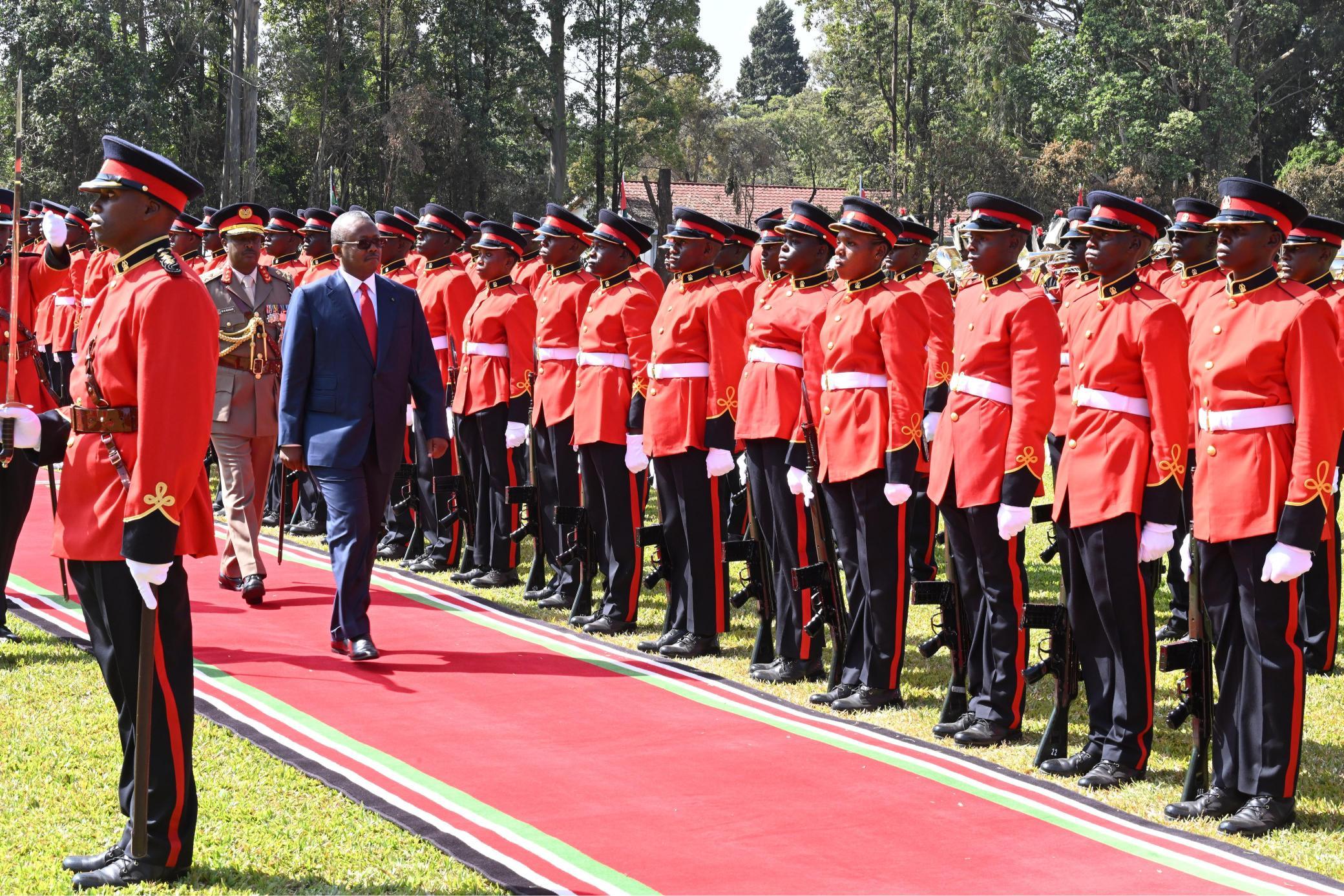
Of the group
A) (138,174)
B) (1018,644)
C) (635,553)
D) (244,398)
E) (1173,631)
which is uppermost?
(138,174)

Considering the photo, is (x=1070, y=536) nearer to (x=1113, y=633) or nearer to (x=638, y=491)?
(x=1113, y=633)

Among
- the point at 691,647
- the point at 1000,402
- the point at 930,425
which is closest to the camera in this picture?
the point at 1000,402

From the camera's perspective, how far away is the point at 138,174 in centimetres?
495

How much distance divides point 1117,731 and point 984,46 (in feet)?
122

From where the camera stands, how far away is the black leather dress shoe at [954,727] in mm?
6812

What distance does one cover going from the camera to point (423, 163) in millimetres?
35031

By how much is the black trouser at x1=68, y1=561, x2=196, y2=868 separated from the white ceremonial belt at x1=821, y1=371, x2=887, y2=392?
3.32 metres

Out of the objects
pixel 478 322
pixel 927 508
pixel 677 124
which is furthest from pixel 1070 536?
pixel 677 124

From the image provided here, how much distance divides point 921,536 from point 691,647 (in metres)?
2.66

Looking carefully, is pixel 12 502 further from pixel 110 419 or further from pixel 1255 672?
pixel 1255 672

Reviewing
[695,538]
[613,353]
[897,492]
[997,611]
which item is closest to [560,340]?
[613,353]

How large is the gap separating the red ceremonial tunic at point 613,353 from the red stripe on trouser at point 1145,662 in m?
3.36

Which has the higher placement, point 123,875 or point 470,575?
point 470,575

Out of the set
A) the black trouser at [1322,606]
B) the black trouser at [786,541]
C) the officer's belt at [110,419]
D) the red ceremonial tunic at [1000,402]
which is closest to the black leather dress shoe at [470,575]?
the black trouser at [786,541]
